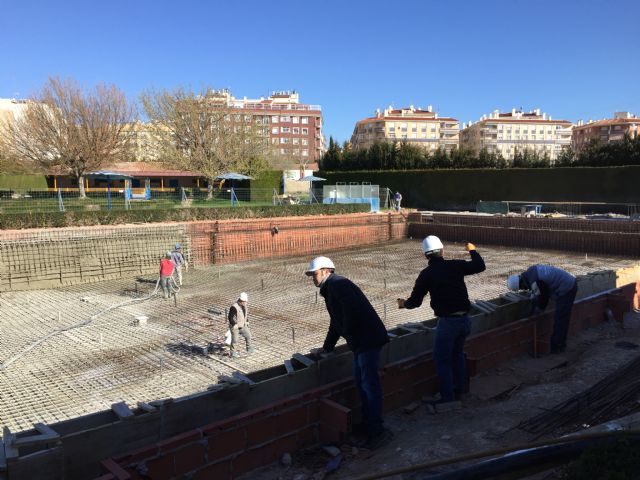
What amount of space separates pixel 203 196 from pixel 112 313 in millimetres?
11505

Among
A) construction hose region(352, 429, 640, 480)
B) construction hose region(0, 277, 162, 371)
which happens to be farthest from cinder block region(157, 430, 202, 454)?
construction hose region(0, 277, 162, 371)

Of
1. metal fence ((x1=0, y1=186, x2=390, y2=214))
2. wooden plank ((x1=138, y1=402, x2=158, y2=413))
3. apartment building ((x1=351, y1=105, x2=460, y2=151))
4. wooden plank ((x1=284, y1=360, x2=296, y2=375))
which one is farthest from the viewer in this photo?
apartment building ((x1=351, y1=105, x2=460, y2=151))

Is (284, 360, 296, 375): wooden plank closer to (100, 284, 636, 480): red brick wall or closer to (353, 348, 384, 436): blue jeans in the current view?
(100, 284, 636, 480): red brick wall

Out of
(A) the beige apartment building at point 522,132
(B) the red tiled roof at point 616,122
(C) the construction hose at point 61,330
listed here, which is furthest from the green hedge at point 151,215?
(B) the red tiled roof at point 616,122

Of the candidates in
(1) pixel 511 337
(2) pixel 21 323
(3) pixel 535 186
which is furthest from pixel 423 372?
(3) pixel 535 186

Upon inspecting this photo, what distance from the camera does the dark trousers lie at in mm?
7402

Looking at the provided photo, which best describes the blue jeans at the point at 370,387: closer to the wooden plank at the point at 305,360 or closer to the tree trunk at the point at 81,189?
the wooden plank at the point at 305,360

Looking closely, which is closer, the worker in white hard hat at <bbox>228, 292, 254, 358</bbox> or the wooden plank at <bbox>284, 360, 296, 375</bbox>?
the wooden plank at <bbox>284, 360, 296, 375</bbox>

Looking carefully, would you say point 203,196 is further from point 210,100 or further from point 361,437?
point 361,437

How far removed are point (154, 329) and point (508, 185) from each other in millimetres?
27469

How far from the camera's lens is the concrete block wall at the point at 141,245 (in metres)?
12.9

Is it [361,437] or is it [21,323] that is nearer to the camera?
[361,437]

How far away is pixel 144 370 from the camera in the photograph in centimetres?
714

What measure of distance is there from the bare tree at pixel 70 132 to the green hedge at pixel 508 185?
1853 cm
